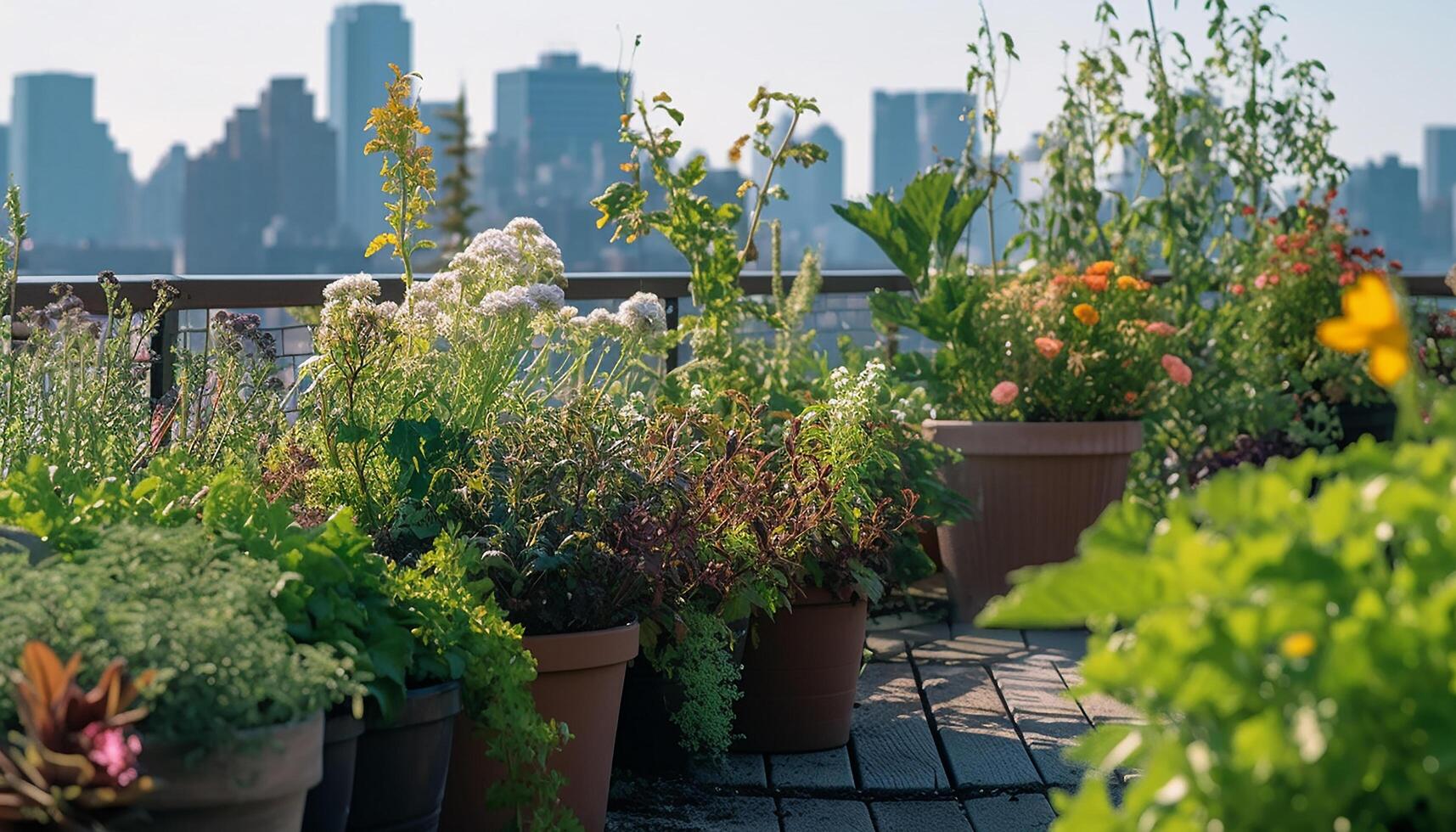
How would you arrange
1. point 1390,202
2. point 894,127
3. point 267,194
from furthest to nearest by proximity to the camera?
point 894,127 < point 267,194 < point 1390,202

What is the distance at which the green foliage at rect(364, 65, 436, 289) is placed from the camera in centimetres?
314

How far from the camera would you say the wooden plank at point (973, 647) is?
401 centimetres

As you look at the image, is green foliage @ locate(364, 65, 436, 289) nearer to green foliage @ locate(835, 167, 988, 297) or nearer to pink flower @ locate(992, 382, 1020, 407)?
pink flower @ locate(992, 382, 1020, 407)

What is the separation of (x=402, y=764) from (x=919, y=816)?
1105mm

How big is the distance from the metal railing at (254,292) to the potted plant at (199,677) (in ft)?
4.30

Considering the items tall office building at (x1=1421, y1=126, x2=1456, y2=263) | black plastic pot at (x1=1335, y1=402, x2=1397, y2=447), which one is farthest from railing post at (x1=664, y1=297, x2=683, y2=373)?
tall office building at (x1=1421, y1=126, x2=1456, y2=263)

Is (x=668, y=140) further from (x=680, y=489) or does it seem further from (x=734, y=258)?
(x=680, y=489)

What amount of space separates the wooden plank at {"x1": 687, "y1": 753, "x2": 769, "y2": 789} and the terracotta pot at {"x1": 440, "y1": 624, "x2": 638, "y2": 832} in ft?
1.47

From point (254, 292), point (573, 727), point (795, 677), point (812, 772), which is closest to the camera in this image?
point (573, 727)

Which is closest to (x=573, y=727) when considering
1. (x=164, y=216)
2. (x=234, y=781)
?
(x=234, y=781)

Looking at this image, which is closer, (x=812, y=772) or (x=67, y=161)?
(x=812, y=772)

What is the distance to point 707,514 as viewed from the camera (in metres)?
2.76

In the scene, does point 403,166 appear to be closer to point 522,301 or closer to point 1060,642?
point 522,301

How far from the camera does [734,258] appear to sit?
4105 mm
